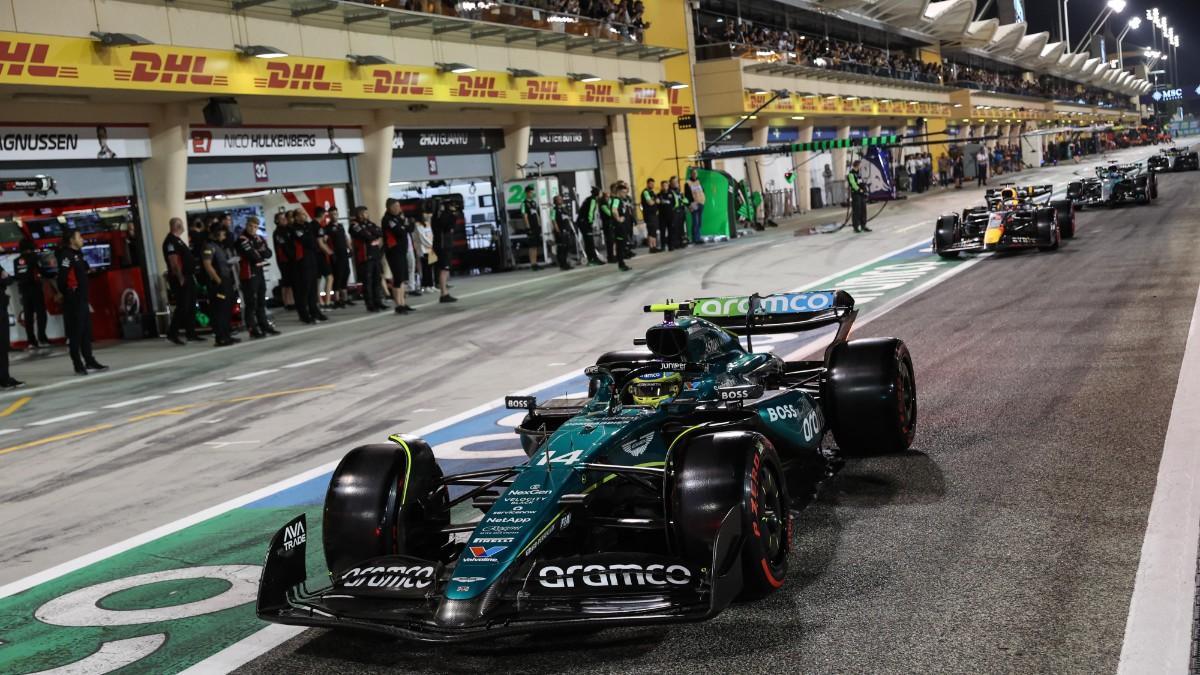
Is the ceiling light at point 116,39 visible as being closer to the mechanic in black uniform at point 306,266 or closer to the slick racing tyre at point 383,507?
the mechanic in black uniform at point 306,266

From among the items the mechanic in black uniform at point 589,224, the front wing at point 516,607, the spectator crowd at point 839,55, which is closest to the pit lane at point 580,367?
the front wing at point 516,607

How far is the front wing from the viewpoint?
13.5 ft

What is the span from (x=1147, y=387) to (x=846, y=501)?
3393 mm

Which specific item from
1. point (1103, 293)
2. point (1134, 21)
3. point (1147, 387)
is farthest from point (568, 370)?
point (1134, 21)

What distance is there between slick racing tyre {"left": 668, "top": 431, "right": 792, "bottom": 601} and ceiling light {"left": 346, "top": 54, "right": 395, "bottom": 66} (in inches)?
721

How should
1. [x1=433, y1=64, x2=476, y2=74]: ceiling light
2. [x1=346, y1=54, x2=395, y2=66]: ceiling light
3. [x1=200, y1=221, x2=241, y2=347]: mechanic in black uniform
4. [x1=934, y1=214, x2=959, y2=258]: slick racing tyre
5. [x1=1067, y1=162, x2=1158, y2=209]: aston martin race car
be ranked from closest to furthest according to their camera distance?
[x1=200, y1=221, x2=241, y2=347]: mechanic in black uniform, [x1=934, y1=214, x2=959, y2=258]: slick racing tyre, [x1=346, y1=54, x2=395, y2=66]: ceiling light, [x1=433, y1=64, x2=476, y2=74]: ceiling light, [x1=1067, y1=162, x2=1158, y2=209]: aston martin race car

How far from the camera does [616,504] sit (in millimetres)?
5445

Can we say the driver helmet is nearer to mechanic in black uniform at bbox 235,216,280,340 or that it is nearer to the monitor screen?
mechanic in black uniform at bbox 235,216,280,340

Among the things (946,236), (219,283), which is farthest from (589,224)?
(219,283)

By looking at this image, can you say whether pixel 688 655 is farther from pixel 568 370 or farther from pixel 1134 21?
pixel 1134 21

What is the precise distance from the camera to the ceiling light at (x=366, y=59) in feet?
71.0

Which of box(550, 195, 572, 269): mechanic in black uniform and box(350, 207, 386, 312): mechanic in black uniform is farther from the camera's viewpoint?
box(550, 195, 572, 269): mechanic in black uniform

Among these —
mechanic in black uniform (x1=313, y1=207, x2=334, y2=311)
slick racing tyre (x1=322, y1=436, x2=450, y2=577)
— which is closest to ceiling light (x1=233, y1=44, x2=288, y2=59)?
mechanic in black uniform (x1=313, y1=207, x2=334, y2=311)

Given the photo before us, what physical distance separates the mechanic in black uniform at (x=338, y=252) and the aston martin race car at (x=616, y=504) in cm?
1458
